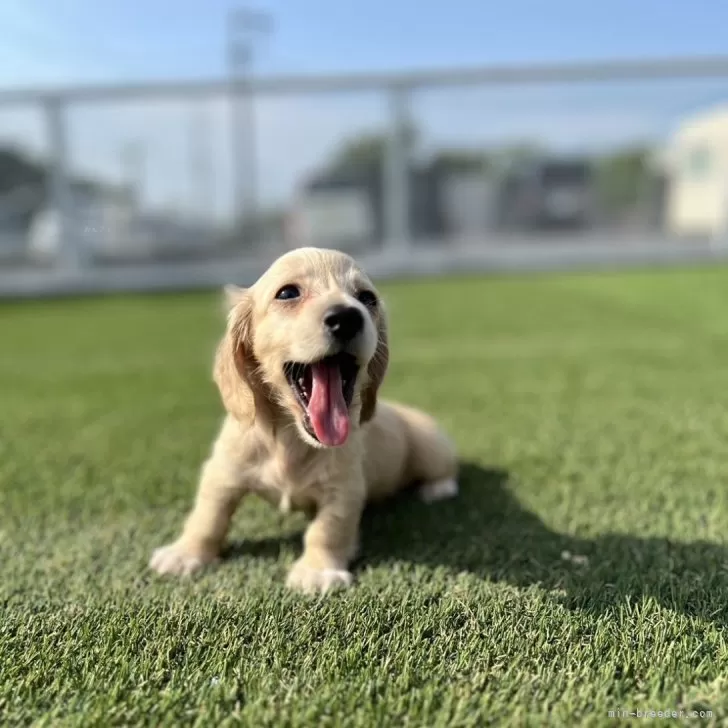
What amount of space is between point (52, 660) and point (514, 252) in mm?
11835

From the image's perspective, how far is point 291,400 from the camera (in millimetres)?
2100

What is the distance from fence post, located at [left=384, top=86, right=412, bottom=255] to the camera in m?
12.0

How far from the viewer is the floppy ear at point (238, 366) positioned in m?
2.12

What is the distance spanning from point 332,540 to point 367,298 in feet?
2.60

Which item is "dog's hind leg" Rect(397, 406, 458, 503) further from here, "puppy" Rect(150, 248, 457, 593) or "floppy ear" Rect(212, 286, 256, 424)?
"floppy ear" Rect(212, 286, 256, 424)

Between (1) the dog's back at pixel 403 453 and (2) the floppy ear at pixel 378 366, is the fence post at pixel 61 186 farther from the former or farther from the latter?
(2) the floppy ear at pixel 378 366

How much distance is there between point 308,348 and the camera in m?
1.90

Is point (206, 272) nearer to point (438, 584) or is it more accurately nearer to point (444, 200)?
point (444, 200)

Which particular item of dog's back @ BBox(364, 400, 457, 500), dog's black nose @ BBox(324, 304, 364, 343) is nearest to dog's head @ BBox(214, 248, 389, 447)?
dog's black nose @ BBox(324, 304, 364, 343)

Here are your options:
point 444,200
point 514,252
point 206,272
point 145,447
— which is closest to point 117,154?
point 206,272

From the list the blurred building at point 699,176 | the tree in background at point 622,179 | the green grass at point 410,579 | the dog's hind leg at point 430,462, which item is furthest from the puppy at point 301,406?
the blurred building at point 699,176

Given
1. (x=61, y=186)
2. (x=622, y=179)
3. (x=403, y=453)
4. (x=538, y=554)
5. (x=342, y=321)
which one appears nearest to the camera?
(x=342, y=321)

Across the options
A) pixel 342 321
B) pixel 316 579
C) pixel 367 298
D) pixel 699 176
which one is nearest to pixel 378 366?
pixel 367 298

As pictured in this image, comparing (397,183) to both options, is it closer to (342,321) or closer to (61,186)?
(61,186)
